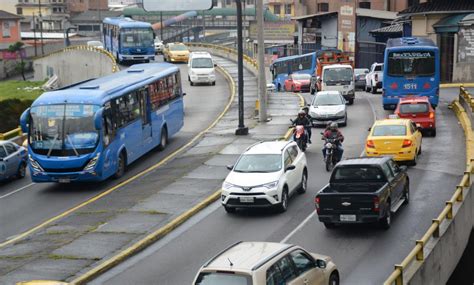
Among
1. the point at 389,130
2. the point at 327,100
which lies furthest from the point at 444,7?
the point at 389,130

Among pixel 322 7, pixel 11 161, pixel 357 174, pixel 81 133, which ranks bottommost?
pixel 11 161

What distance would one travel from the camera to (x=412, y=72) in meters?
39.8

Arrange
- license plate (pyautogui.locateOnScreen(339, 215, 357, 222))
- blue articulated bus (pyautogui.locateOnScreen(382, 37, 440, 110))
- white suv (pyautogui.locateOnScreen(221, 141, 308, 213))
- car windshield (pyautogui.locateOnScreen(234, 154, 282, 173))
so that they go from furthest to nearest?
blue articulated bus (pyautogui.locateOnScreen(382, 37, 440, 110))
car windshield (pyautogui.locateOnScreen(234, 154, 282, 173))
white suv (pyautogui.locateOnScreen(221, 141, 308, 213))
license plate (pyautogui.locateOnScreen(339, 215, 357, 222))

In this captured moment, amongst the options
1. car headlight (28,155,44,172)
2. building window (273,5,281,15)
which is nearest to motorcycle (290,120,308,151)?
car headlight (28,155,44,172)

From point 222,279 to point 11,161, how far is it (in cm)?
1943

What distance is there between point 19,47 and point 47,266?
4052 inches

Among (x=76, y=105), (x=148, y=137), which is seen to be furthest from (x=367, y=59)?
(x=76, y=105)

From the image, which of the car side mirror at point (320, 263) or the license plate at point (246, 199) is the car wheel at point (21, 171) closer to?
the license plate at point (246, 199)

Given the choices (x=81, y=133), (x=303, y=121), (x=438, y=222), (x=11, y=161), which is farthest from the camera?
(x=303, y=121)

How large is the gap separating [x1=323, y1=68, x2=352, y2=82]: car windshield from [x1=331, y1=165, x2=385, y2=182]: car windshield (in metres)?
24.9

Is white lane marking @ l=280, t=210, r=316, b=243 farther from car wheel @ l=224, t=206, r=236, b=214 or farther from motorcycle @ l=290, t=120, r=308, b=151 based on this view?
motorcycle @ l=290, t=120, r=308, b=151

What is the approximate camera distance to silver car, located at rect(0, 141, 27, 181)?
30.0m

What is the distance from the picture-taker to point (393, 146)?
90.3 feet

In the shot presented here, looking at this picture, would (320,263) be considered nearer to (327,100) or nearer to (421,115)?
(421,115)
